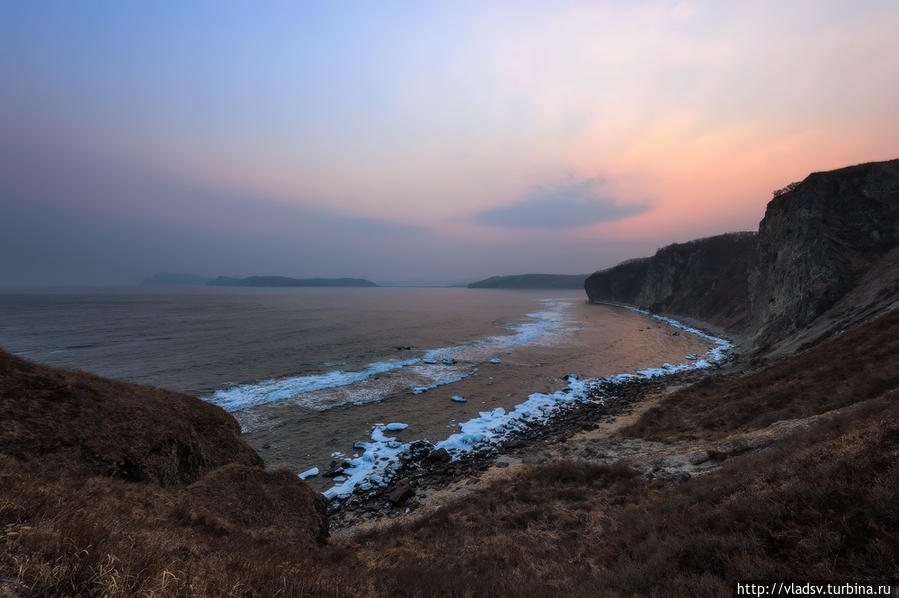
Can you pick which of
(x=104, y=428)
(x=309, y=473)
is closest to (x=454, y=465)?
(x=309, y=473)

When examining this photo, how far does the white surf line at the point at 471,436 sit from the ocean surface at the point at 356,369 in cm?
11

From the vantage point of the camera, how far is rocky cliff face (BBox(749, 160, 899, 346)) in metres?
29.8

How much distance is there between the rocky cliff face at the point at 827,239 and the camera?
1175 inches

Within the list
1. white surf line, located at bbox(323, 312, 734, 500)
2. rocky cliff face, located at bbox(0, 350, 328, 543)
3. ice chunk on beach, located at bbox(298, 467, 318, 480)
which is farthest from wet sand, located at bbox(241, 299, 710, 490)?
rocky cliff face, located at bbox(0, 350, 328, 543)

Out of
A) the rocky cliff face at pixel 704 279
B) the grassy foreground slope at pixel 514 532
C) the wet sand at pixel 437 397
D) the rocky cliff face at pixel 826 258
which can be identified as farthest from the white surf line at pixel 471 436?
the rocky cliff face at pixel 704 279

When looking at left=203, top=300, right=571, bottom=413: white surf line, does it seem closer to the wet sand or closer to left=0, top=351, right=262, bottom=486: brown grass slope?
the wet sand

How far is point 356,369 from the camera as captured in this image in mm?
34625

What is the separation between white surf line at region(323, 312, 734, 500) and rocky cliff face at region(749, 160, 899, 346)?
53.2 ft

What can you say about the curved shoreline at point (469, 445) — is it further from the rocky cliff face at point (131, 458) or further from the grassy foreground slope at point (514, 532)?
the rocky cliff face at point (131, 458)

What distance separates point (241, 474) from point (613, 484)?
12.2 m

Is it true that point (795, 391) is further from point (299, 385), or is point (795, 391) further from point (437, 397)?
point (299, 385)

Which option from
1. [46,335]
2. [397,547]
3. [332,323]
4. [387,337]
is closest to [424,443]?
[397,547]

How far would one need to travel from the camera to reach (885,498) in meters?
4.89

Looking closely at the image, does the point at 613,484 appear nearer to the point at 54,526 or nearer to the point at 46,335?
the point at 54,526
